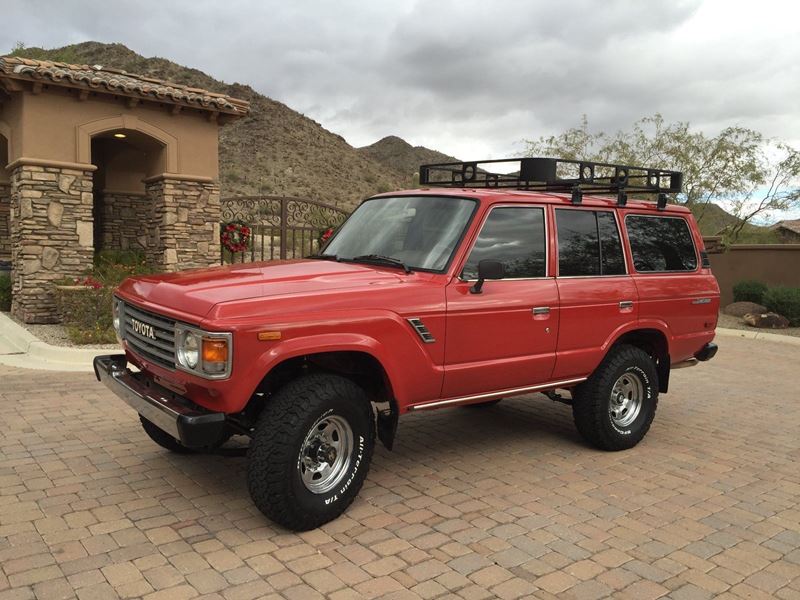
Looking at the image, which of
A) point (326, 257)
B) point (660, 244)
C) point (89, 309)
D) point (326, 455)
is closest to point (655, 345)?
point (660, 244)

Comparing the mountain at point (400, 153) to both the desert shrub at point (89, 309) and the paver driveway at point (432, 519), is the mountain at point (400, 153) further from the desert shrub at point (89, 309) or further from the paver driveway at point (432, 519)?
the paver driveway at point (432, 519)

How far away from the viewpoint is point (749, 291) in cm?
1720

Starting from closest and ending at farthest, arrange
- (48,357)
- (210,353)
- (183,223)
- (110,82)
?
1. (210,353)
2. (48,357)
3. (110,82)
4. (183,223)

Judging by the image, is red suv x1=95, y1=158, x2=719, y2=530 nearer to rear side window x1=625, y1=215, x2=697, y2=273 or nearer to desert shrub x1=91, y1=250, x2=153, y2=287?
rear side window x1=625, y1=215, x2=697, y2=273

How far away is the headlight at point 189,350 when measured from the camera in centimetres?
365

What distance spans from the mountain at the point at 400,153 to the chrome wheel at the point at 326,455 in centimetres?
6914

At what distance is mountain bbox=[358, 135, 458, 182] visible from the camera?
2921 inches

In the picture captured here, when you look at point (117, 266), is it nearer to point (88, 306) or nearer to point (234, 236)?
point (88, 306)

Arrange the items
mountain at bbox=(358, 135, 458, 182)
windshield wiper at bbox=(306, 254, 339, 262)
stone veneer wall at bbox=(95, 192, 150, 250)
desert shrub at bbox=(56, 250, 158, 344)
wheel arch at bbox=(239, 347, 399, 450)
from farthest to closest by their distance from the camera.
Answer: mountain at bbox=(358, 135, 458, 182) → stone veneer wall at bbox=(95, 192, 150, 250) → desert shrub at bbox=(56, 250, 158, 344) → windshield wiper at bbox=(306, 254, 339, 262) → wheel arch at bbox=(239, 347, 399, 450)

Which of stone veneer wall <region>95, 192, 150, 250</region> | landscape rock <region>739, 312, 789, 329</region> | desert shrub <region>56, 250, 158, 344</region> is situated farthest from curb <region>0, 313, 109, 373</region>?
landscape rock <region>739, 312, 789, 329</region>

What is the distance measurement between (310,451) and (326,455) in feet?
0.36

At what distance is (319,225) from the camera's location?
688 inches

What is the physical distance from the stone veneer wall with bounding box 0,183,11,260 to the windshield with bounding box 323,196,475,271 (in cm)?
1151

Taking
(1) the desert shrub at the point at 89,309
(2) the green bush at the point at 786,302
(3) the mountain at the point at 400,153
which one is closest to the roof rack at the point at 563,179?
(1) the desert shrub at the point at 89,309
